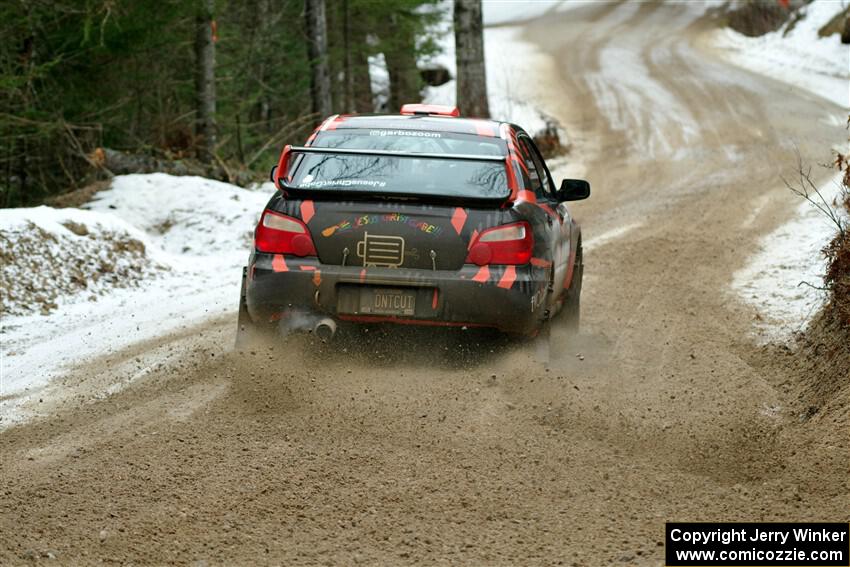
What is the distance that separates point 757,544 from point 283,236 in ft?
12.2

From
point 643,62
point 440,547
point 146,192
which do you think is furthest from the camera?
point 643,62

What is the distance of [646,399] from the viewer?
702cm

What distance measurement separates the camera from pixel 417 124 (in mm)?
8078

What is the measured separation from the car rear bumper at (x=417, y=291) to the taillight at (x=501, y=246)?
0.17 feet

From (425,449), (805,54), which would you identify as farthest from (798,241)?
(805,54)

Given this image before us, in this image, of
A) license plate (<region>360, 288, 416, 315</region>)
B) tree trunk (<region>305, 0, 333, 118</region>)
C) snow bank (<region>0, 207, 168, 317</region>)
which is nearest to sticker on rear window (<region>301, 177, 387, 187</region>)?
license plate (<region>360, 288, 416, 315</region>)

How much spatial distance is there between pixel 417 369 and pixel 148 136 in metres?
13.0

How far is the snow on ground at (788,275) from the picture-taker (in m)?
9.35

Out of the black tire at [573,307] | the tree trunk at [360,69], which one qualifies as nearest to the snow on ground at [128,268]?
the black tire at [573,307]

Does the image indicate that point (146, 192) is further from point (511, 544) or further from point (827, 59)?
point (827, 59)

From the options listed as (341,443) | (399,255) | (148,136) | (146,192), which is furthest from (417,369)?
(148,136)

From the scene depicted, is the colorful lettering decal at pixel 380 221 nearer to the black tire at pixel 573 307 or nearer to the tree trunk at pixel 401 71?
the black tire at pixel 573 307

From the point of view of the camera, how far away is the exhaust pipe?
7.06 m

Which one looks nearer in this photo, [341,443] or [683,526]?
[683,526]
